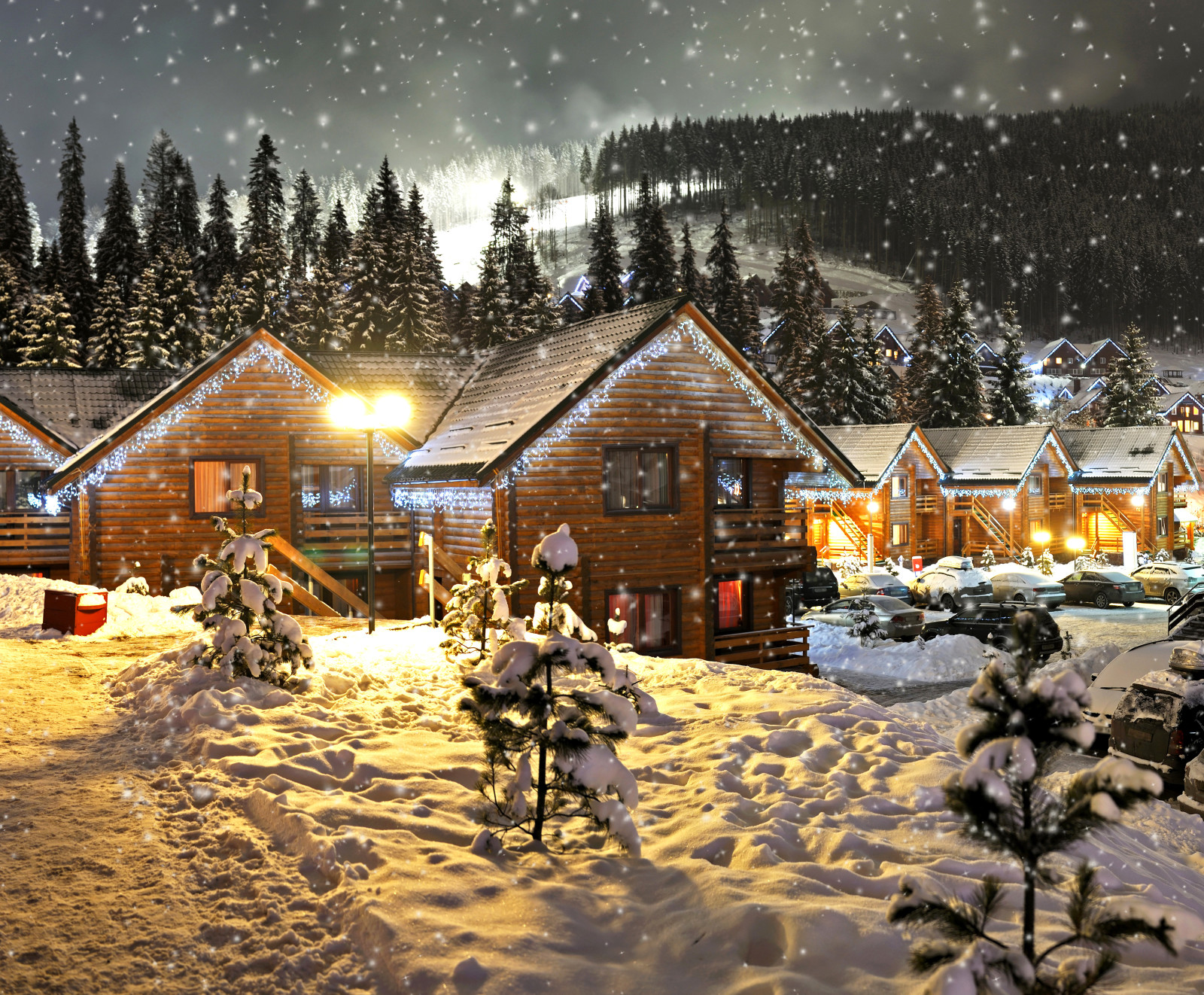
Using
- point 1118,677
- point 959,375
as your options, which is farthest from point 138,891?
A: point 959,375

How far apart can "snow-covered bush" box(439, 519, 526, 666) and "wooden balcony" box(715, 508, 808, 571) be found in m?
8.71

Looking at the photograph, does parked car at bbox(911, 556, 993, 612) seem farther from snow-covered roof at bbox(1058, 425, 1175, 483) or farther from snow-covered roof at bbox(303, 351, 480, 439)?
snow-covered roof at bbox(303, 351, 480, 439)

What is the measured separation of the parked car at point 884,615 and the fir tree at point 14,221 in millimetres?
64932

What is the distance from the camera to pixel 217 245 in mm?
81125

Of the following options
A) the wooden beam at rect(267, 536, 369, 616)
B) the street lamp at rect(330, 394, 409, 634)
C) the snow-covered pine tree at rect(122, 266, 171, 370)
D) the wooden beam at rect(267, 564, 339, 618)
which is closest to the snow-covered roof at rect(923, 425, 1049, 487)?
the wooden beam at rect(267, 536, 369, 616)

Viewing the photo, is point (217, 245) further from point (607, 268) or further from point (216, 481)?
point (216, 481)

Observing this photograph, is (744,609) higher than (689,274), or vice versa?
(689,274)

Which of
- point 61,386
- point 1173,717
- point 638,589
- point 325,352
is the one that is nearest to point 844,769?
point 1173,717

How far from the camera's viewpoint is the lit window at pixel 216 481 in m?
22.3

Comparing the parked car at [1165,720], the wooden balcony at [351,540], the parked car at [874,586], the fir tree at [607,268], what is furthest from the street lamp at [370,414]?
the fir tree at [607,268]

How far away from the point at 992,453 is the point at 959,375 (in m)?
18.1

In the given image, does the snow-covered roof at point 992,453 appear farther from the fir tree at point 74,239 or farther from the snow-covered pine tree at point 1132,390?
the fir tree at point 74,239

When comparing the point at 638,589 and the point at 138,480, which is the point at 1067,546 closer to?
the point at 638,589

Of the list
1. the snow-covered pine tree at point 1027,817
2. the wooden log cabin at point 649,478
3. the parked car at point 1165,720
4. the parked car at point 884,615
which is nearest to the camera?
the snow-covered pine tree at point 1027,817
